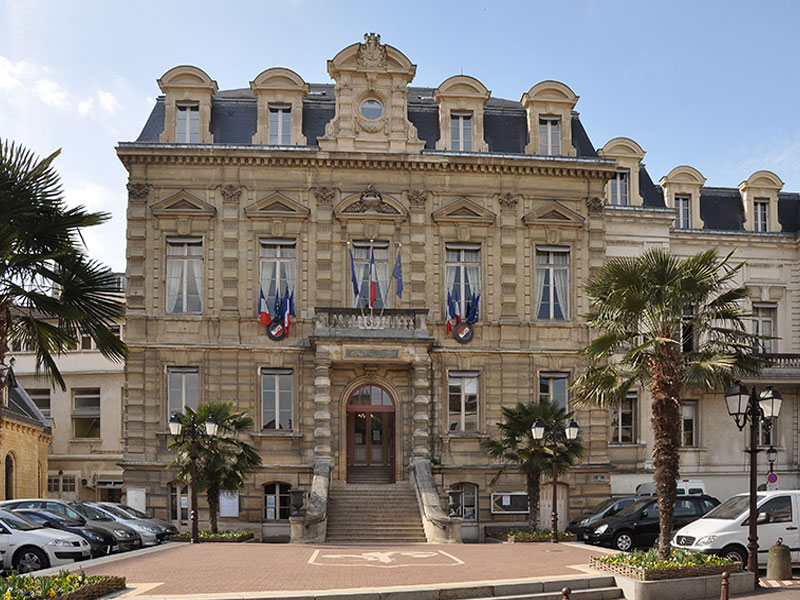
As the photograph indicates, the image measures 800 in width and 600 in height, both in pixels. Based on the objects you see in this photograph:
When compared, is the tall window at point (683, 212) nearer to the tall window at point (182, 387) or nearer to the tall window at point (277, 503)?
the tall window at point (277, 503)

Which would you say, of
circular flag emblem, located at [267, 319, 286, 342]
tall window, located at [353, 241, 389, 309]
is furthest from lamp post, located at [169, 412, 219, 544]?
tall window, located at [353, 241, 389, 309]

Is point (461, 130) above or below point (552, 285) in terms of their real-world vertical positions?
above

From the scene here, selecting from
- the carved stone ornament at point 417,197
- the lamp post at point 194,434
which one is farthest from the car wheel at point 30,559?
the carved stone ornament at point 417,197

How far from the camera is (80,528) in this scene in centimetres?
2361

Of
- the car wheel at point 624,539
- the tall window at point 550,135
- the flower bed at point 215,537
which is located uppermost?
the tall window at point 550,135

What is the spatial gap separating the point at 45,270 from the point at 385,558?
9.53 m

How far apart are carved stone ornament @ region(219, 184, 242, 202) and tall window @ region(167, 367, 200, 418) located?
242 inches

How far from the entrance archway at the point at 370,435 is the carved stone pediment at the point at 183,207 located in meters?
8.35

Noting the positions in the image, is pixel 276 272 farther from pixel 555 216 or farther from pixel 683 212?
pixel 683 212

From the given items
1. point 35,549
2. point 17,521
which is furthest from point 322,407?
point 35,549

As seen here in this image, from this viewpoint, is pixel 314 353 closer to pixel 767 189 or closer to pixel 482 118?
pixel 482 118

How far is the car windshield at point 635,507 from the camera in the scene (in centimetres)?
2775

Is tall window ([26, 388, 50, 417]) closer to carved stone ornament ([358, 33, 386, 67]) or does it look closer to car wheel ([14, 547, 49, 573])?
carved stone ornament ([358, 33, 386, 67])

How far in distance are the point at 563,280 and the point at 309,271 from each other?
9.42 m
